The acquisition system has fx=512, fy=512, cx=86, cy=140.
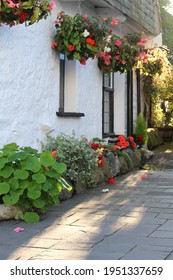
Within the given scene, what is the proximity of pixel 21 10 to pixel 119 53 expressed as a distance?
12.6 feet

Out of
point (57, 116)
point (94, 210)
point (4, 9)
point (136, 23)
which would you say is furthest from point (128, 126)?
point (4, 9)

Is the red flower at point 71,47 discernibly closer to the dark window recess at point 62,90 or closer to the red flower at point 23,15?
the dark window recess at point 62,90

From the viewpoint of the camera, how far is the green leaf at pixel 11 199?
18.9ft

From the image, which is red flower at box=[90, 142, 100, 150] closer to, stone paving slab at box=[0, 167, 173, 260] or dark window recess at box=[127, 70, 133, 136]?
stone paving slab at box=[0, 167, 173, 260]

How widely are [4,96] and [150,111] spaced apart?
8.68m

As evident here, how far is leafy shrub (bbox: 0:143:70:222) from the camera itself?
5809 millimetres

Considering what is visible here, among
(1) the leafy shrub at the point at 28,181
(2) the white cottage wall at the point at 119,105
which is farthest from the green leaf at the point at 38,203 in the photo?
(2) the white cottage wall at the point at 119,105

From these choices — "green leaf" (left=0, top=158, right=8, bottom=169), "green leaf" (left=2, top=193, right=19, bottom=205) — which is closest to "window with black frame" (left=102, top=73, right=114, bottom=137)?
"green leaf" (left=0, top=158, right=8, bottom=169)

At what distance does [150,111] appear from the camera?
15258mm

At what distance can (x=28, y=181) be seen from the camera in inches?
232

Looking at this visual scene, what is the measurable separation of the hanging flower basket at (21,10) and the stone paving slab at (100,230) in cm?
240

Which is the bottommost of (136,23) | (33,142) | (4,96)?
(33,142)

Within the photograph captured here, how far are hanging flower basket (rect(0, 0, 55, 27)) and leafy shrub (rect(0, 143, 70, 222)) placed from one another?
5.16 ft
